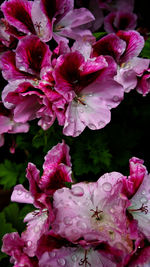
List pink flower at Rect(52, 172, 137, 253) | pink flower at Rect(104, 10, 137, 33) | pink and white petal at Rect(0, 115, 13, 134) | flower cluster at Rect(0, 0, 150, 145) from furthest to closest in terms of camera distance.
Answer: pink flower at Rect(104, 10, 137, 33) → pink and white petal at Rect(0, 115, 13, 134) → flower cluster at Rect(0, 0, 150, 145) → pink flower at Rect(52, 172, 137, 253)

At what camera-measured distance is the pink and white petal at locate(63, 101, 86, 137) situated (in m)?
0.96

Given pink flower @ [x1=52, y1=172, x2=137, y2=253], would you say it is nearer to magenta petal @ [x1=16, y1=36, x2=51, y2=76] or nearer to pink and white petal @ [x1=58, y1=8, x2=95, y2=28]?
magenta petal @ [x1=16, y1=36, x2=51, y2=76]

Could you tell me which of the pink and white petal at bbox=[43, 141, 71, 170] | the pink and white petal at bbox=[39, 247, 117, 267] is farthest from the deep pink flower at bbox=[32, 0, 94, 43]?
the pink and white petal at bbox=[39, 247, 117, 267]

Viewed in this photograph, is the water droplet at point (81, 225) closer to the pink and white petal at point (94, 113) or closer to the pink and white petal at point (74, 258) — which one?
the pink and white petal at point (74, 258)

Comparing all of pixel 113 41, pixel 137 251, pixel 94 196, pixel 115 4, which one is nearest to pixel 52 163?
pixel 94 196

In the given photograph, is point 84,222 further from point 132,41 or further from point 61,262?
point 132,41

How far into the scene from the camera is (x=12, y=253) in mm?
812

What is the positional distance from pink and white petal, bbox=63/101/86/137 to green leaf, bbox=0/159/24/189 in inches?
25.7

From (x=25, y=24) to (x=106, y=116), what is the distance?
37 centimetres

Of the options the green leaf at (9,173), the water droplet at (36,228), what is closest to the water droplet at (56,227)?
the water droplet at (36,228)

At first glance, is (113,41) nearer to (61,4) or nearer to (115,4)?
(61,4)

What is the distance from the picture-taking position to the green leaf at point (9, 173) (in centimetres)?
158

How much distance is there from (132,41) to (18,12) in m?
0.35

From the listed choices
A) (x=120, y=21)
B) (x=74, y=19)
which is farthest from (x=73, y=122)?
(x=120, y=21)
